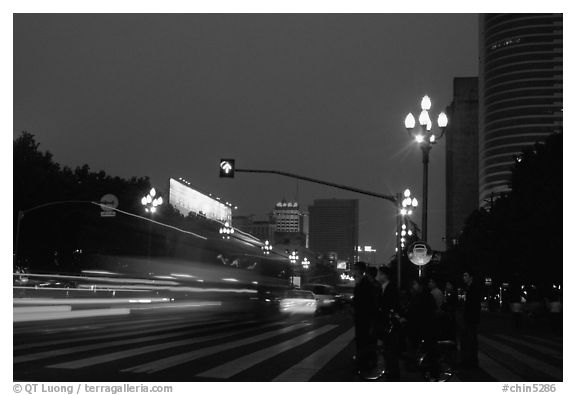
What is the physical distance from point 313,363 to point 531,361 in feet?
15.9

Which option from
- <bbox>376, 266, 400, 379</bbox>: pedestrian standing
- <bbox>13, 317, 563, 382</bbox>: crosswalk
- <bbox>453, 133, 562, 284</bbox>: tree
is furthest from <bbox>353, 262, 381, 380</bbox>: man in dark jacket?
<bbox>453, 133, 562, 284</bbox>: tree

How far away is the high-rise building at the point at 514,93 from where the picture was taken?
509ft

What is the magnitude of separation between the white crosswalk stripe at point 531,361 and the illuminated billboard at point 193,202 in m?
91.8

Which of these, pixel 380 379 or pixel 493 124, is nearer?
pixel 380 379

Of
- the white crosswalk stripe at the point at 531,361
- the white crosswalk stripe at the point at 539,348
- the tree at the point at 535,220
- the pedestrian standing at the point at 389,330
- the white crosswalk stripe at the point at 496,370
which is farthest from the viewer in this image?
the tree at the point at 535,220

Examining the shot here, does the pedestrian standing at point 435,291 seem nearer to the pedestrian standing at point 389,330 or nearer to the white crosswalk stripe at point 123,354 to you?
the pedestrian standing at point 389,330

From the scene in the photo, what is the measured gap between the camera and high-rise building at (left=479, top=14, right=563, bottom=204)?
15500 centimetres

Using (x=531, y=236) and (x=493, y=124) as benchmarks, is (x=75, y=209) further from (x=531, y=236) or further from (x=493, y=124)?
(x=493, y=124)

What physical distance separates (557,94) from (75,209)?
12493cm

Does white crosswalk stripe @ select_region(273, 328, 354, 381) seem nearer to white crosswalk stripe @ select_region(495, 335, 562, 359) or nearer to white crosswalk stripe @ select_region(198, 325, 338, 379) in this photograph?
white crosswalk stripe @ select_region(198, 325, 338, 379)

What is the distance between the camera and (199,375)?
11625mm

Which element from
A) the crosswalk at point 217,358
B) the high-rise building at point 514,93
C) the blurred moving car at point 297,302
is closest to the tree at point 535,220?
the blurred moving car at point 297,302

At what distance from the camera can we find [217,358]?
47.5ft

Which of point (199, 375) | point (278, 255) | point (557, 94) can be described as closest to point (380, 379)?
point (199, 375)
